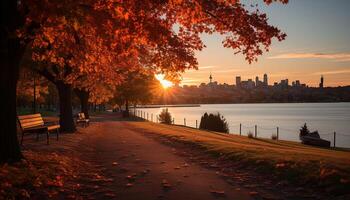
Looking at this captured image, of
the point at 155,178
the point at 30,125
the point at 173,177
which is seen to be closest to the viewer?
the point at 155,178

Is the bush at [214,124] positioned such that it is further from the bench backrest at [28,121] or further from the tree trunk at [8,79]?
the tree trunk at [8,79]

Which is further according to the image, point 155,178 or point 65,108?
point 65,108

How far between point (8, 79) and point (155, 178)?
5.15m

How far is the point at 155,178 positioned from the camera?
1137 centimetres

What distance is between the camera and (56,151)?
1684 cm

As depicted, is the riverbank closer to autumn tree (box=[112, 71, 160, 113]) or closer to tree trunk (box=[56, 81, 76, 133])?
tree trunk (box=[56, 81, 76, 133])

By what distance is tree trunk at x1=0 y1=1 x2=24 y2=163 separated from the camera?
12.2 metres

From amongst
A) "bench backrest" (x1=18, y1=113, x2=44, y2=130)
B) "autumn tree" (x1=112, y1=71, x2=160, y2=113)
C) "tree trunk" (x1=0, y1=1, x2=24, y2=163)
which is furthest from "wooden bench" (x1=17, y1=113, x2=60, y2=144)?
"autumn tree" (x1=112, y1=71, x2=160, y2=113)

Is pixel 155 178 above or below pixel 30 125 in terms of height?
below

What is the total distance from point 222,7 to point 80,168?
6485 millimetres

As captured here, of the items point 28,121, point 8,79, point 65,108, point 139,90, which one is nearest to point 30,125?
point 28,121

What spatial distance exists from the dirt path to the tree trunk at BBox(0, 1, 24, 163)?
8.95ft

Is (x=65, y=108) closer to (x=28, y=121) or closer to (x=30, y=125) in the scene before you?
(x=30, y=125)

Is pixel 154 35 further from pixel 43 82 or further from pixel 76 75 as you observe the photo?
pixel 43 82
